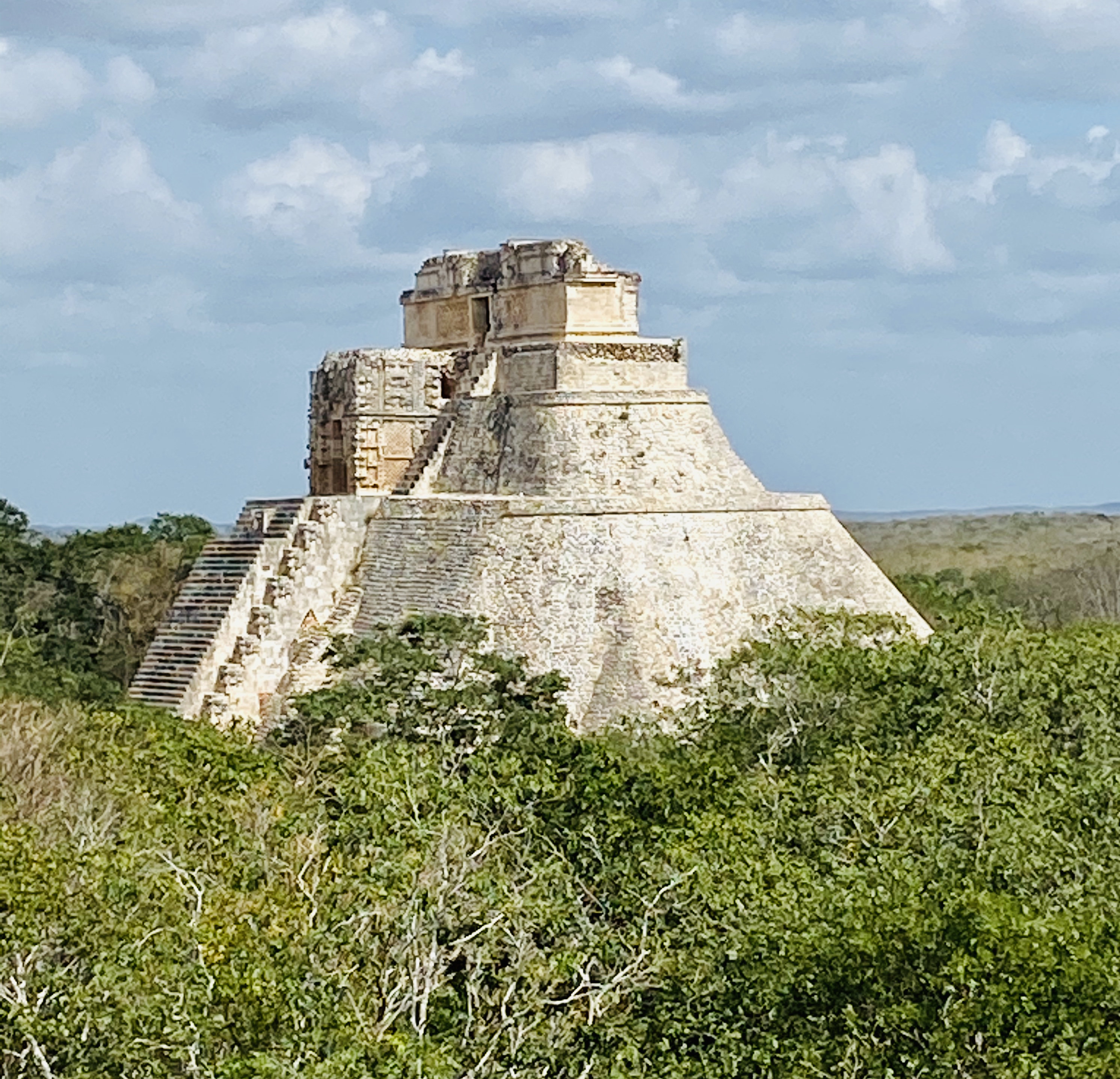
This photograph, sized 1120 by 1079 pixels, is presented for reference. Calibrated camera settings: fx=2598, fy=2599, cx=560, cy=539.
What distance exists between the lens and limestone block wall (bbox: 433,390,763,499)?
99.2ft

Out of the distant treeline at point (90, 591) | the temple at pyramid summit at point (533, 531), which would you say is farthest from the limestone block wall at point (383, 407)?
the distant treeline at point (90, 591)

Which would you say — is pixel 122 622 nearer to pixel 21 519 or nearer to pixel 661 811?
pixel 21 519

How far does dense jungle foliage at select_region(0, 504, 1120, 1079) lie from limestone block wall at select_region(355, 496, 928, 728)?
2.18m

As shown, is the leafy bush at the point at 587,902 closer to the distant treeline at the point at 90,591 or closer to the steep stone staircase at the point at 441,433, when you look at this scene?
the steep stone staircase at the point at 441,433

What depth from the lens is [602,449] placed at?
3039 cm

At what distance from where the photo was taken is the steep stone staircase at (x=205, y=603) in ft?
97.3

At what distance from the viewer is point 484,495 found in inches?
1208

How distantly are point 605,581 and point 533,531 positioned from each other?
1031mm

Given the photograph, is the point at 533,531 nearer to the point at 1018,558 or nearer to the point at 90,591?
the point at 90,591

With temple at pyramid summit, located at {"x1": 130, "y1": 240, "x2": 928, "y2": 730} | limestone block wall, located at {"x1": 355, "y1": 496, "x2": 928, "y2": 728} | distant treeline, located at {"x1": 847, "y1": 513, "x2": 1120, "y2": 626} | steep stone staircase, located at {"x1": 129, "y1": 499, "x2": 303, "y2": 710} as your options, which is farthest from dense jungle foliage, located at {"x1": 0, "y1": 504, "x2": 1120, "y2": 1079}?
distant treeline, located at {"x1": 847, "y1": 513, "x2": 1120, "y2": 626}

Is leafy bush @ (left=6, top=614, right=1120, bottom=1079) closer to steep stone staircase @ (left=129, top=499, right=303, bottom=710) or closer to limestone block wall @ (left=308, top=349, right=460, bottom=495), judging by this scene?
steep stone staircase @ (left=129, top=499, right=303, bottom=710)

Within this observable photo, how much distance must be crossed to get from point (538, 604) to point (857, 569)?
4564 mm

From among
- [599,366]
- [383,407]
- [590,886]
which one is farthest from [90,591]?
Answer: [590,886]

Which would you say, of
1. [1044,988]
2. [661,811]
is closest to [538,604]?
[661,811]
